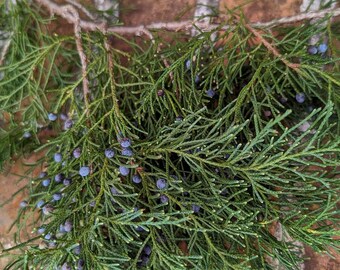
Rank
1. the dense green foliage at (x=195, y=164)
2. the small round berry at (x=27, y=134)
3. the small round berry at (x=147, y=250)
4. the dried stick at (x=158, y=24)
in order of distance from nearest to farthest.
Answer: the dense green foliage at (x=195, y=164) → the small round berry at (x=147, y=250) → the dried stick at (x=158, y=24) → the small round berry at (x=27, y=134)

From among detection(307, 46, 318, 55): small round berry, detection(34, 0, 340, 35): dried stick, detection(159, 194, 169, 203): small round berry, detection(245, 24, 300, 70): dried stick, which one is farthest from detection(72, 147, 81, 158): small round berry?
detection(307, 46, 318, 55): small round berry

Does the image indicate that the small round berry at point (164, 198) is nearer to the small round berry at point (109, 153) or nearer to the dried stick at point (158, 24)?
the small round berry at point (109, 153)

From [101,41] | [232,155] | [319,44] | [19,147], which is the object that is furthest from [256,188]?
[19,147]

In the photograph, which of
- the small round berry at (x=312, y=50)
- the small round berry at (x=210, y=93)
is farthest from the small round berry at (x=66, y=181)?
the small round berry at (x=312, y=50)

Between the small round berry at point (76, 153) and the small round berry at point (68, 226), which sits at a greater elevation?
the small round berry at point (76, 153)

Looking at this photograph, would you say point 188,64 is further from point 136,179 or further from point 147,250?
point 147,250

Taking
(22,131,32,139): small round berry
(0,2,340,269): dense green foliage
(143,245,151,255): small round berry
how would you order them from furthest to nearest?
(22,131,32,139): small round berry → (143,245,151,255): small round berry → (0,2,340,269): dense green foliage

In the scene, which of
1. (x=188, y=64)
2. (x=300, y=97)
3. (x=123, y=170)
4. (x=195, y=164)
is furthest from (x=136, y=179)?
(x=300, y=97)

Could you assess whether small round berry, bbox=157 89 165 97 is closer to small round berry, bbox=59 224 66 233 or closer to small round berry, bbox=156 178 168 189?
small round berry, bbox=156 178 168 189

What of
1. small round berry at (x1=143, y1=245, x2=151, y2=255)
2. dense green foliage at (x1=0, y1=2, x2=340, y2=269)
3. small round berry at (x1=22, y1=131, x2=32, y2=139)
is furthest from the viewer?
small round berry at (x1=22, y1=131, x2=32, y2=139)

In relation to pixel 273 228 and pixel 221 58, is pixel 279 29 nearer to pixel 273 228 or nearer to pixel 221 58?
pixel 221 58
